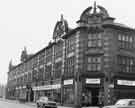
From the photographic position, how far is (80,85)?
37.6 meters

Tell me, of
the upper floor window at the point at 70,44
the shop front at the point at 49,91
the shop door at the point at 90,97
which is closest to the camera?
the shop door at the point at 90,97

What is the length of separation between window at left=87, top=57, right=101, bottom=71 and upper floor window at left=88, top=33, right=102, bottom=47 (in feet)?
6.58

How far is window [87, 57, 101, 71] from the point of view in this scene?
37844 millimetres

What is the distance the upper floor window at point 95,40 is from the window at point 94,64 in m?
2.00

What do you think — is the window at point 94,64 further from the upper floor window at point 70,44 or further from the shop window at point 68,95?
the shop window at point 68,95

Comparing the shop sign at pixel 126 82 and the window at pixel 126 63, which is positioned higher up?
the window at pixel 126 63

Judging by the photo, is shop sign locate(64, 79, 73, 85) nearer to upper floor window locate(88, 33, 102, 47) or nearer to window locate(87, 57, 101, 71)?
window locate(87, 57, 101, 71)

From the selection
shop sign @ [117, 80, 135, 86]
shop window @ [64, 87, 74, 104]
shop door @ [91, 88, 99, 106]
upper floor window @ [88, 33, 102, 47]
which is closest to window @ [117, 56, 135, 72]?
shop sign @ [117, 80, 135, 86]

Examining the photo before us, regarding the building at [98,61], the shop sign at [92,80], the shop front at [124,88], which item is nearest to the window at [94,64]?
the building at [98,61]

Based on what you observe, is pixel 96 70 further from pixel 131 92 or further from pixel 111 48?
pixel 131 92

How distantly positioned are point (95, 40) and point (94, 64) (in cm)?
344

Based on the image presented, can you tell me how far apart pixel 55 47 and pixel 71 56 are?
1053cm

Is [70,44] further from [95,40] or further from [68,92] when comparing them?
[68,92]

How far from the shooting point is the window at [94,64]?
37844 mm
